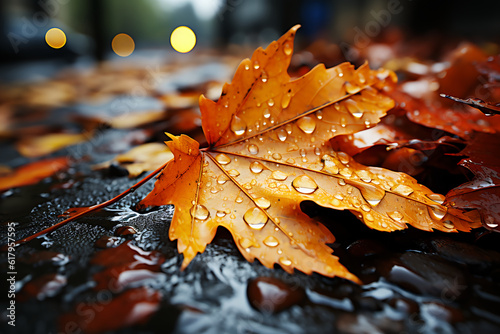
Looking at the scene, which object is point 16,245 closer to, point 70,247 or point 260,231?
point 70,247

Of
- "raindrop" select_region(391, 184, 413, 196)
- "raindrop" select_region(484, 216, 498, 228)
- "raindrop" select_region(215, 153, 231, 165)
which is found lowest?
"raindrop" select_region(484, 216, 498, 228)

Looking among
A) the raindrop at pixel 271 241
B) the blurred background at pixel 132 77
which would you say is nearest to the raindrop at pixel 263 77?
the raindrop at pixel 271 241

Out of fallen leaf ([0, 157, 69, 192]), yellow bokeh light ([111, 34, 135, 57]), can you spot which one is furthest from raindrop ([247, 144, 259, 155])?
yellow bokeh light ([111, 34, 135, 57])

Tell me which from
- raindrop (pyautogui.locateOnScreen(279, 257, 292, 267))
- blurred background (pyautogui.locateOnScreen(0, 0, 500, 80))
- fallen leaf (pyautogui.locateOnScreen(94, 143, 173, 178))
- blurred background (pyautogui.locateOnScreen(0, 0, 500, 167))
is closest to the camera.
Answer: raindrop (pyautogui.locateOnScreen(279, 257, 292, 267))

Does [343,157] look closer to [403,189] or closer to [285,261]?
[403,189]

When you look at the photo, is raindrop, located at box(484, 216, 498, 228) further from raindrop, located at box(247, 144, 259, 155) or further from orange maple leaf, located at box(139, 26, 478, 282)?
raindrop, located at box(247, 144, 259, 155)

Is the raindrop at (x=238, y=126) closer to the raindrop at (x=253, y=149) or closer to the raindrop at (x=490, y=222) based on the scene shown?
the raindrop at (x=253, y=149)

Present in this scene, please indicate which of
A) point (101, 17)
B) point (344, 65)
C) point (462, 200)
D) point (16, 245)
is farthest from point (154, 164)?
point (101, 17)
